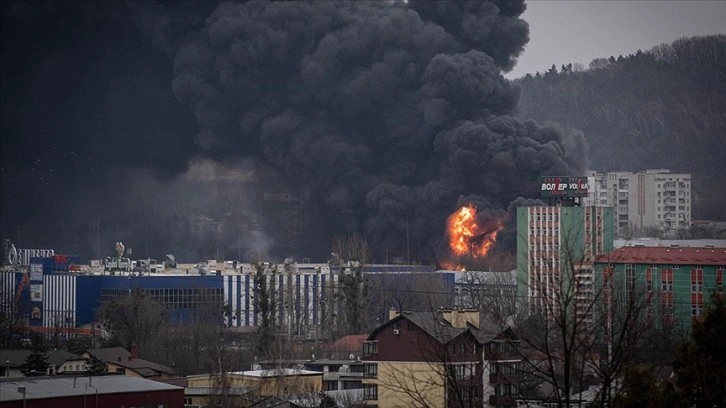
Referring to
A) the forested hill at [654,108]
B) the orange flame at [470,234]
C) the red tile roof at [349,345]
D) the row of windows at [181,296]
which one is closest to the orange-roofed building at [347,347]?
the red tile roof at [349,345]

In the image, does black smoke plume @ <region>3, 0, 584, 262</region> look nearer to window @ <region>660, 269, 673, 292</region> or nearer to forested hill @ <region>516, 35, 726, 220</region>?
window @ <region>660, 269, 673, 292</region>

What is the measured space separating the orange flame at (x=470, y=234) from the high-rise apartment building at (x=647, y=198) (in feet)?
115

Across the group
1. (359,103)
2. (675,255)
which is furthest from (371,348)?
(359,103)

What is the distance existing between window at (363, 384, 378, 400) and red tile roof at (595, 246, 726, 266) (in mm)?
22784

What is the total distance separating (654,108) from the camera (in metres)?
159

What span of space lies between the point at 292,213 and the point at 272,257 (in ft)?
18.8

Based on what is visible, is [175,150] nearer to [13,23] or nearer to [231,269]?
[13,23]

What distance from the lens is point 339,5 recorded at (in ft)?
353

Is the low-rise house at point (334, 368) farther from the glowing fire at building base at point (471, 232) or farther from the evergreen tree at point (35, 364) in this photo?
the glowing fire at building base at point (471, 232)

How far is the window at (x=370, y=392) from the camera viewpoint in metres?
38.0

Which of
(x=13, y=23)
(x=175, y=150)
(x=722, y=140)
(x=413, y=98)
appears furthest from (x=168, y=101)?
(x=722, y=140)

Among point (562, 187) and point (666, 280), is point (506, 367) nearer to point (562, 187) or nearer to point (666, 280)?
point (666, 280)

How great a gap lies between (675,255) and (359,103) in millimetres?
43118

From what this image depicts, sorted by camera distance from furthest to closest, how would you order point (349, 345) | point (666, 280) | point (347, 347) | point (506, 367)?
point (666, 280)
point (349, 345)
point (347, 347)
point (506, 367)
